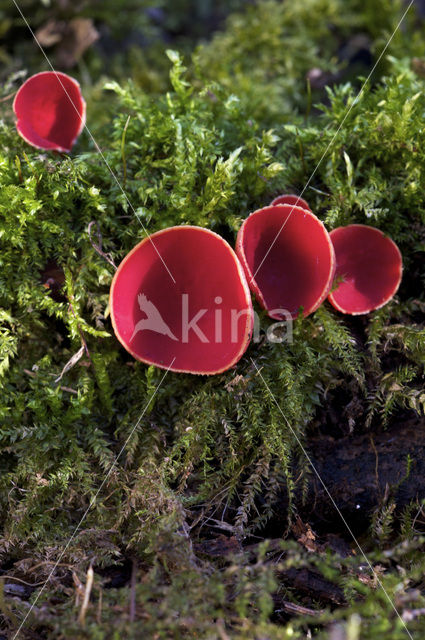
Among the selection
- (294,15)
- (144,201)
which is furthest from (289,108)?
(144,201)

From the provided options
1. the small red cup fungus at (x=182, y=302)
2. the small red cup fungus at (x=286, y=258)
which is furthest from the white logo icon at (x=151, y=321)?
the small red cup fungus at (x=286, y=258)

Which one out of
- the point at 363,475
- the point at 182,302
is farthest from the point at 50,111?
the point at 363,475

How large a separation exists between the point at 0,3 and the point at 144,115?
1934 millimetres

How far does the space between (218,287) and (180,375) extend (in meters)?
0.39

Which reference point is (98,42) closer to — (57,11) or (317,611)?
(57,11)

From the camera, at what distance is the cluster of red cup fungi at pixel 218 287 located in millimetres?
1865

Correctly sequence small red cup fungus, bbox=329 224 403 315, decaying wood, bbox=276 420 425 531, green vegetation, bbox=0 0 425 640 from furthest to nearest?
small red cup fungus, bbox=329 224 403 315
decaying wood, bbox=276 420 425 531
green vegetation, bbox=0 0 425 640

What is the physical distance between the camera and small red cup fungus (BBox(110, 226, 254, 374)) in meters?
1.86

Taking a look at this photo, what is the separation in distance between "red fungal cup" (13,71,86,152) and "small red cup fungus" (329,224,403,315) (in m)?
1.19

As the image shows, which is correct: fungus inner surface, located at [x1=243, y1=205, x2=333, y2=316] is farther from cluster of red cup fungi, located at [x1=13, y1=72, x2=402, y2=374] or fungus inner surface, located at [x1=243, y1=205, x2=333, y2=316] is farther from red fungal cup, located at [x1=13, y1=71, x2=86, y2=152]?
red fungal cup, located at [x1=13, y1=71, x2=86, y2=152]

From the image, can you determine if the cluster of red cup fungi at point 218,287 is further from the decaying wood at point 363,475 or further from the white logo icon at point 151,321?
the decaying wood at point 363,475

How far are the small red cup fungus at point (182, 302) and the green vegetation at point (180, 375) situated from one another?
0.11m

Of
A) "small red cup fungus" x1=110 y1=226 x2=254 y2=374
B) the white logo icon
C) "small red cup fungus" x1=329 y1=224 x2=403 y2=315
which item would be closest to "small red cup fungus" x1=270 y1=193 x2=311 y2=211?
"small red cup fungus" x1=329 y1=224 x2=403 y2=315

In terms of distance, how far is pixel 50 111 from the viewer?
7.37 feet
